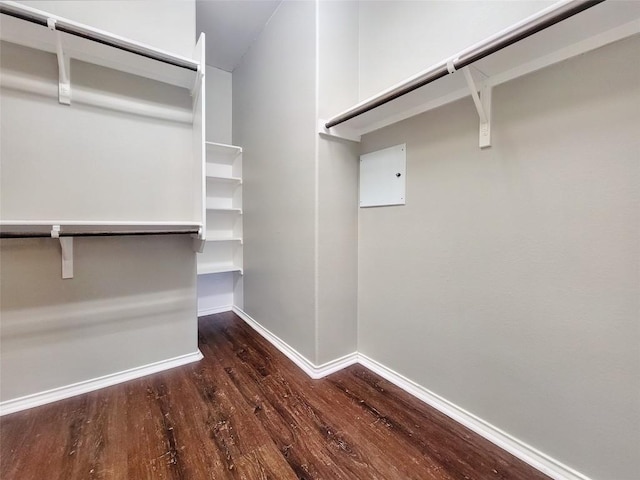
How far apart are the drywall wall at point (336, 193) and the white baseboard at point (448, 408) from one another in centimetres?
9

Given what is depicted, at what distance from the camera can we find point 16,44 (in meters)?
1.51

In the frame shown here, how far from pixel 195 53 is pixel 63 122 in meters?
0.94

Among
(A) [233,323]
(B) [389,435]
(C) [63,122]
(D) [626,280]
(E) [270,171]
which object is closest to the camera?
(D) [626,280]

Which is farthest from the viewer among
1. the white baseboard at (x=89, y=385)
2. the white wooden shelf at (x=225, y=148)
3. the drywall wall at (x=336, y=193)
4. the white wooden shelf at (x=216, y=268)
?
the white wooden shelf at (x=216, y=268)

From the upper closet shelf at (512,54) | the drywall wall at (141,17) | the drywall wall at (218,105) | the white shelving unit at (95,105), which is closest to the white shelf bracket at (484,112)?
the upper closet shelf at (512,54)

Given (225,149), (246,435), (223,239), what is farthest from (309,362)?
(225,149)

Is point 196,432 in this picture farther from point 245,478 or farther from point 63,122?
point 63,122

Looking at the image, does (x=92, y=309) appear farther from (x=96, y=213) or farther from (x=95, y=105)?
(x=95, y=105)

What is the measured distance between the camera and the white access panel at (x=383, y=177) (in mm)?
1751

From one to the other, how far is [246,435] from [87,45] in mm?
2296

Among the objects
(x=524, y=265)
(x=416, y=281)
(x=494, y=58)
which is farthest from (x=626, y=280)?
(x=494, y=58)

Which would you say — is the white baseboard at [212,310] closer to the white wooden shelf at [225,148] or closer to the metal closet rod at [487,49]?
the white wooden shelf at [225,148]

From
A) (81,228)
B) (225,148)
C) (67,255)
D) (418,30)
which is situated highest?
(418,30)

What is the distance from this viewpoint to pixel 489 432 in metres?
1.35
